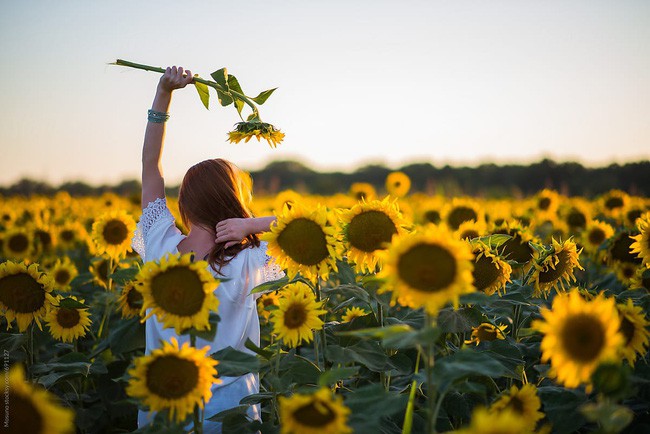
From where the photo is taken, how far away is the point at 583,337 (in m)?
1.68

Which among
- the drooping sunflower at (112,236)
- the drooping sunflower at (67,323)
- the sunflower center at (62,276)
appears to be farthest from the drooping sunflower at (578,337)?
the sunflower center at (62,276)

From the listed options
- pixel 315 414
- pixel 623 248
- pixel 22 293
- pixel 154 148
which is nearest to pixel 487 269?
pixel 315 414

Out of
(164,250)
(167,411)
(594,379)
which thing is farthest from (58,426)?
(164,250)

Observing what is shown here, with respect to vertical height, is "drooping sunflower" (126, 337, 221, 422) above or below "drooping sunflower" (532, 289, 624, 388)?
below

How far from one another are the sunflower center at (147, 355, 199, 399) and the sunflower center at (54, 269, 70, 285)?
136 inches

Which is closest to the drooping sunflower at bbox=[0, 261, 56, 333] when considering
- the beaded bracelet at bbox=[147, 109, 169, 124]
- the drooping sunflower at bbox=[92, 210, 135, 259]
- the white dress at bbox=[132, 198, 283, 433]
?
the white dress at bbox=[132, 198, 283, 433]

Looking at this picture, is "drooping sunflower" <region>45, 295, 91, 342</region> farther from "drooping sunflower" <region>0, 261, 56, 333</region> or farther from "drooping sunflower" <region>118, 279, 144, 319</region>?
"drooping sunflower" <region>0, 261, 56, 333</region>

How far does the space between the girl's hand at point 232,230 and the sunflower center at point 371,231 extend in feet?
1.66

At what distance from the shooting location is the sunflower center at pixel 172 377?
5.98 ft

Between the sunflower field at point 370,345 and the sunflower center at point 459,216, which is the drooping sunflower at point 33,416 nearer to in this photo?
the sunflower field at point 370,345

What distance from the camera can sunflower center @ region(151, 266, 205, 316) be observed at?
6.40 ft

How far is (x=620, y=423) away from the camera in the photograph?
1.51m

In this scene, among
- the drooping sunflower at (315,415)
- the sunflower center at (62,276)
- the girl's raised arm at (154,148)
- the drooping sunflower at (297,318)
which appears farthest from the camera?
the sunflower center at (62,276)

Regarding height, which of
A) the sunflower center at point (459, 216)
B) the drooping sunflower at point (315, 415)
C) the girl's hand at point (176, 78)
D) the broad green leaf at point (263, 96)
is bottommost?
the drooping sunflower at point (315, 415)
